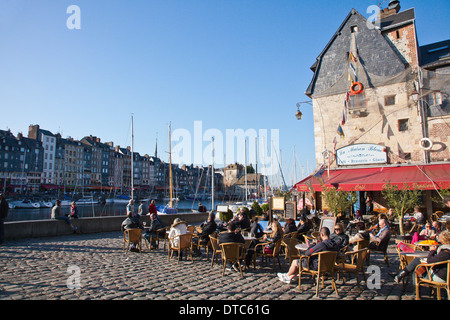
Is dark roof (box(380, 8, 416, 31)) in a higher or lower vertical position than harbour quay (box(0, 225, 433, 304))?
higher

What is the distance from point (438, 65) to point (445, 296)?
621 inches

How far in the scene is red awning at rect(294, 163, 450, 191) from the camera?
46.3 feet

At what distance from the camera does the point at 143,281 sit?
6516 millimetres

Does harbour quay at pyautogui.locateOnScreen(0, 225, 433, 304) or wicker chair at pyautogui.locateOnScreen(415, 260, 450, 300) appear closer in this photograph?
wicker chair at pyautogui.locateOnScreen(415, 260, 450, 300)

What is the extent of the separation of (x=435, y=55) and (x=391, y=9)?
Result: 4915mm

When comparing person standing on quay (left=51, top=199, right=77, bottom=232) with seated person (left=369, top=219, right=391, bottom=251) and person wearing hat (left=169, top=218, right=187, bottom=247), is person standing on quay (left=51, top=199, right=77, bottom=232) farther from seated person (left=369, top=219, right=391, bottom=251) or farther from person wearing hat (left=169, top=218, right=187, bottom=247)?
seated person (left=369, top=219, right=391, bottom=251)

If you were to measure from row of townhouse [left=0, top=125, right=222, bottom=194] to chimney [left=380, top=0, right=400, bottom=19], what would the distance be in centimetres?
4932

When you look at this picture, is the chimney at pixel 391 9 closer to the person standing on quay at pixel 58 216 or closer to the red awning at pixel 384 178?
the red awning at pixel 384 178

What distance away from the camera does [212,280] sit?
6781 millimetres

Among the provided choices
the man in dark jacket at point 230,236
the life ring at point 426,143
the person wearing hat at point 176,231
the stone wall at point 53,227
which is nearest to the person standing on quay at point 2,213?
the stone wall at point 53,227

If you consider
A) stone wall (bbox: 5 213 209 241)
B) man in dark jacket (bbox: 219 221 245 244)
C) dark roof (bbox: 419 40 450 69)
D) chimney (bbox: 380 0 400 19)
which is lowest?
stone wall (bbox: 5 213 209 241)

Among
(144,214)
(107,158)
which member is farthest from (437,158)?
(107,158)

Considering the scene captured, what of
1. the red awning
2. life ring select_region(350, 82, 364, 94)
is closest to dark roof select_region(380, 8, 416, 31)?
life ring select_region(350, 82, 364, 94)
